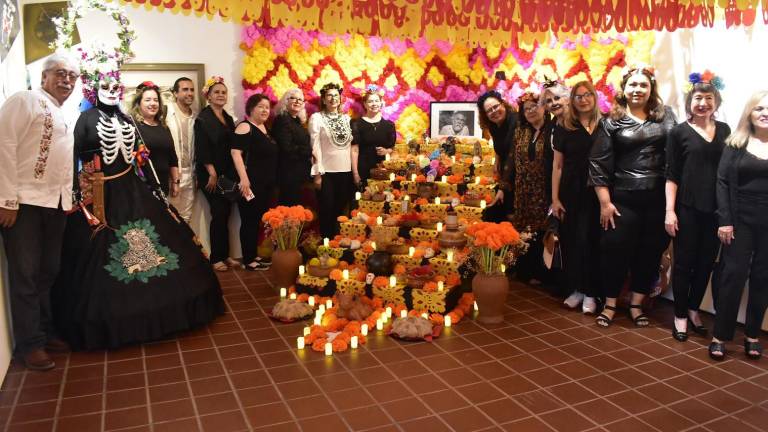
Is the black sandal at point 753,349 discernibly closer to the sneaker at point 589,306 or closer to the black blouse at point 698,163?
the black blouse at point 698,163

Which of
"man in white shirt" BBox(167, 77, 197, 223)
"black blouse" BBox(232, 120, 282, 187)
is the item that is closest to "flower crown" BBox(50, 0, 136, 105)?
"man in white shirt" BBox(167, 77, 197, 223)

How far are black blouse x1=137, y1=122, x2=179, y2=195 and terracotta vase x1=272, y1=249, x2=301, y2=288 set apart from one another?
1175 mm

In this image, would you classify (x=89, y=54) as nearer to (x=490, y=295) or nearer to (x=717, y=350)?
(x=490, y=295)

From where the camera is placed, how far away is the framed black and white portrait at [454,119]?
23.5 feet

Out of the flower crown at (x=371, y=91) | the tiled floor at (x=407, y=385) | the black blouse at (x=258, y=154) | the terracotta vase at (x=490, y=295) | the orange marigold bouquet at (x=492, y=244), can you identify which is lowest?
the tiled floor at (x=407, y=385)

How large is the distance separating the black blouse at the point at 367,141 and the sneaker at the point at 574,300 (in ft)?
8.42

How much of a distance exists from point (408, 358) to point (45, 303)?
2340mm

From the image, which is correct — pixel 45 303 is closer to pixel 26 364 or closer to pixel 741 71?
pixel 26 364

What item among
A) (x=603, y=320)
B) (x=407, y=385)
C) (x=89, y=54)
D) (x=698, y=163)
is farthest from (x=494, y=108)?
(x=89, y=54)

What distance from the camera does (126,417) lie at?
3131 mm

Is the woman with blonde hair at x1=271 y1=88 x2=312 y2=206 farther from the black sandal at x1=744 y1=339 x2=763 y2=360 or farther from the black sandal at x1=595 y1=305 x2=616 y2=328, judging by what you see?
the black sandal at x1=744 y1=339 x2=763 y2=360

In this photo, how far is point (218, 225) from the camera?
615cm

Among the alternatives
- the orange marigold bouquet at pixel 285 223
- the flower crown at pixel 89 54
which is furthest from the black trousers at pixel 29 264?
the orange marigold bouquet at pixel 285 223

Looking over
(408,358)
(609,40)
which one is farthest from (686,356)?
(609,40)
